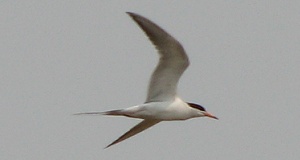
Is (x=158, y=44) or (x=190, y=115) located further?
(x=190, y=115)

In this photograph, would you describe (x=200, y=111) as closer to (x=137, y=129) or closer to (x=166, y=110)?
(x=166, y=110)

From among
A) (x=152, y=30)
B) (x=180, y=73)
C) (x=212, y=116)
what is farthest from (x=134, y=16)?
(x=212, y=116)

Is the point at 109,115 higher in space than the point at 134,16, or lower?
lower

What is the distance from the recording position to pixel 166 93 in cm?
1778

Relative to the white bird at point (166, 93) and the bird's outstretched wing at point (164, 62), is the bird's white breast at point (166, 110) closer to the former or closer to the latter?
the white bird at point (166, 93)

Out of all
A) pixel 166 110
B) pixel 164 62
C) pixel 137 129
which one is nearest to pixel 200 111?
pixel 166 110

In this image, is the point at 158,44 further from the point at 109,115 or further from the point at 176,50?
the point at 109,115

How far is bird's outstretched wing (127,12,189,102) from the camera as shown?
54.4 feet

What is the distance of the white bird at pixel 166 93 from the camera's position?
668 inches

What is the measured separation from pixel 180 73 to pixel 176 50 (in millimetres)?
579

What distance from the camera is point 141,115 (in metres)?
17.6

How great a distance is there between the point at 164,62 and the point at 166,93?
2.28 feet

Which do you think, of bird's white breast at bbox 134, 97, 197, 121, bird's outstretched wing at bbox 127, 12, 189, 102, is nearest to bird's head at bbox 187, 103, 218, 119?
bird's white breast at bbox 134, 97, 197, 121

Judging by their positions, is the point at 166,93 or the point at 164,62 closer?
the point at 164,62
